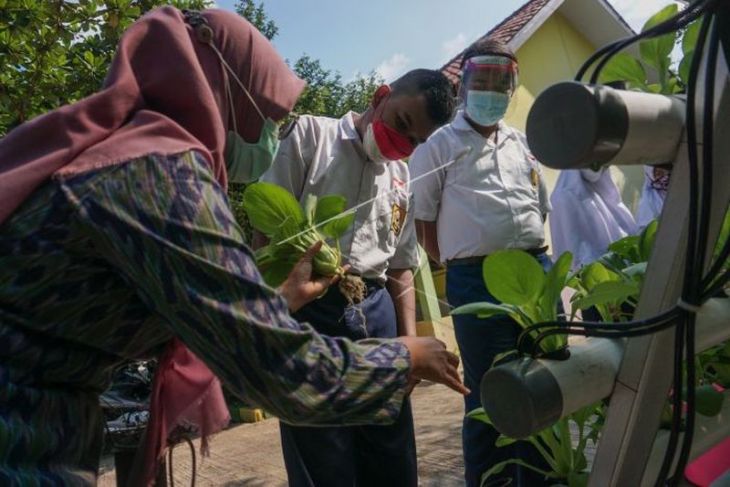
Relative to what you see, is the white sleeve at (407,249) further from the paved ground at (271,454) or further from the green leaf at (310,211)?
the paved ground at (271,454)

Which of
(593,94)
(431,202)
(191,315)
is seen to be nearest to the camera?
(593,94)

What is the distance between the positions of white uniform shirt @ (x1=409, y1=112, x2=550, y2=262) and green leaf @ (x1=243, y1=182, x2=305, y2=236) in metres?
1.05

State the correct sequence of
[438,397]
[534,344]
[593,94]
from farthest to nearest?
1. [438,397]
2. [534,344]
3. [593,94]

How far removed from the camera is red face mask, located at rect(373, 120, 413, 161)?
2.38 m

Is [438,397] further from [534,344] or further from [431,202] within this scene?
[534,344]

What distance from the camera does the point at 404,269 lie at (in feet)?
9.03

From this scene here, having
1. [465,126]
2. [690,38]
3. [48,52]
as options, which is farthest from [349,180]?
[48,52]

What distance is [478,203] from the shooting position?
288cm

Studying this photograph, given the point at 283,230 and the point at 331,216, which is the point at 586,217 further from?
the point at 283,230

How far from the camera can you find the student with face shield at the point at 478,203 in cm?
269

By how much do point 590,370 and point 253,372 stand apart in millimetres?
498

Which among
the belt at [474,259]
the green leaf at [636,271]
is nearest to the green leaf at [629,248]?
the green leaf at [636,271]

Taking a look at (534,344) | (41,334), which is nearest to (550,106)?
(534,344)

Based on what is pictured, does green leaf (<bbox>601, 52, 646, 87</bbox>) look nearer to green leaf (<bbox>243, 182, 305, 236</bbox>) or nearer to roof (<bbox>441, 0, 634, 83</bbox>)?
green leaf (<bbox>243, 182, 305, 236</bbox>)
